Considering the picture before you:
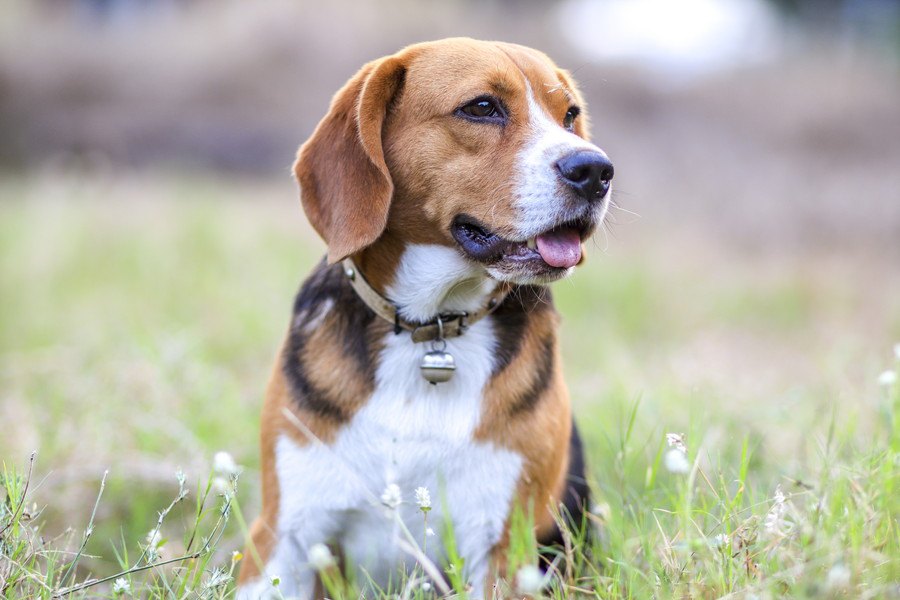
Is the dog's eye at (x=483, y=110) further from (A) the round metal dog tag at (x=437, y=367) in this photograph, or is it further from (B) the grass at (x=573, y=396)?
(B) the grass at (x=573, y=396)

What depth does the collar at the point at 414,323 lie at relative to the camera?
2.96 meters

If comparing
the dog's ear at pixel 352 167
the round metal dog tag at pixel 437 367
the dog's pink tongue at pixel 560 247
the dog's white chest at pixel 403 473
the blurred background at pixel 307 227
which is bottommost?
the blurred background at pixel 307 227

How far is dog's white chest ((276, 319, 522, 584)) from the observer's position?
2.79 meters

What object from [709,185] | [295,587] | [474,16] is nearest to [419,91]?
[295,587]

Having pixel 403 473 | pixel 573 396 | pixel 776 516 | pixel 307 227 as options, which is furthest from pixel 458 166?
pixel 307 227

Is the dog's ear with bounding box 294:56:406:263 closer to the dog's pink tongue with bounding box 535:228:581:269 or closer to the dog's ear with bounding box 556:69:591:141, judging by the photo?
the dog's pink tongue with bounding box 535:228:581:269

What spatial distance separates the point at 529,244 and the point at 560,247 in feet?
0.34

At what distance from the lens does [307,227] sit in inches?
376

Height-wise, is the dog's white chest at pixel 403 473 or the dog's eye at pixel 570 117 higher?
the dog's eye at pixel 570 117

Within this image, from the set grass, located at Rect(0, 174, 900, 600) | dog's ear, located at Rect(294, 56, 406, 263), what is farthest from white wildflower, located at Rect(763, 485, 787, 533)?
dog's ear, located at Rect(294, 56, 406, 263)

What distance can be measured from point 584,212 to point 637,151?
39.6ft

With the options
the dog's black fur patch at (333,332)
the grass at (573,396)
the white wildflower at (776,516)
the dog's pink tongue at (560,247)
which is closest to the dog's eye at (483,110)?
the dog's pink tongue at (560,247)

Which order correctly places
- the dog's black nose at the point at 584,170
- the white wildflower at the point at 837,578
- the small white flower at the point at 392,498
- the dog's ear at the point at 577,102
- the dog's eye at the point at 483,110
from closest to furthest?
the white wildflower at the point at 837,578 → the small white flower at the point at 392,498 → the dog's black nose at the point at 584,170 → the dog's eye at the point at 483,110 → the dog's ear at the point at 577,102

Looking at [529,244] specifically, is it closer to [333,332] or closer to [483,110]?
[483,110]
